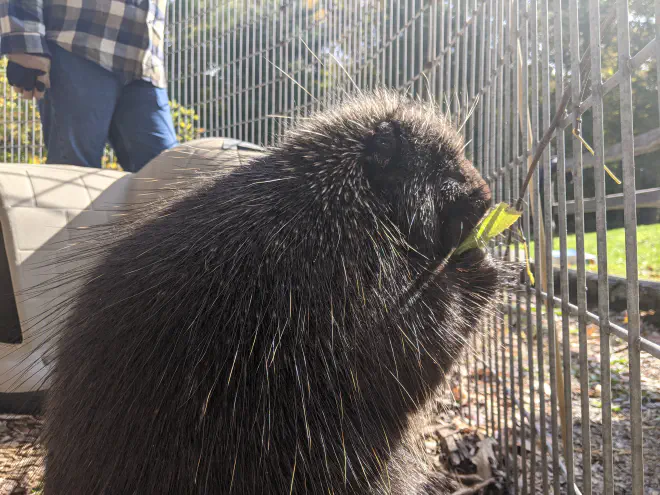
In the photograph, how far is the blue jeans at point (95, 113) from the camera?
254 cm

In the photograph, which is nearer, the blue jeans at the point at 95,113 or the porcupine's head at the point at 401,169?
the porcupine's head at the point at 401,169

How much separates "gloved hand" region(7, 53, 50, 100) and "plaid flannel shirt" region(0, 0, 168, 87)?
5 cm

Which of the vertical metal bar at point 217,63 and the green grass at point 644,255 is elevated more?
the vertical metal bar at point 217,63

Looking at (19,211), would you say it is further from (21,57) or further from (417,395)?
(417,395)

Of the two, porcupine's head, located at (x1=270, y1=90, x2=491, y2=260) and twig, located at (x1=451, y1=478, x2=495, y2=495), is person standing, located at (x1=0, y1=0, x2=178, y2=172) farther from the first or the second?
twig, located at (x1=451, y1=478, x2=495, y2=495)

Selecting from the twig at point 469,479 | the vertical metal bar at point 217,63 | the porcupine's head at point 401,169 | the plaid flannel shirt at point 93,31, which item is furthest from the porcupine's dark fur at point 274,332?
the vertical metal bar at point 217,63

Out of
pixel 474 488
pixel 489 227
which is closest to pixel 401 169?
pixel 489 227

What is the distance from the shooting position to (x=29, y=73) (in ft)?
8.23

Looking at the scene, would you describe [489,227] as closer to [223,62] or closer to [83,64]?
[83,64]

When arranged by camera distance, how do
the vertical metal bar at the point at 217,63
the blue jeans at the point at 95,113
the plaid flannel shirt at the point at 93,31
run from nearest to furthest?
the plaid flannel shirt at the point at 93,31, the blue jeans at the point at 95,113, the vertical metal bar at the point at 217,63

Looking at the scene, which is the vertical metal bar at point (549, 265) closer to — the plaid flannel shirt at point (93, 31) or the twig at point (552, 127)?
the twig at point (552, 127)

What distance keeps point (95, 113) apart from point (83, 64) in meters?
0.23

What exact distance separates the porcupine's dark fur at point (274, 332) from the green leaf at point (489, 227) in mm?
36

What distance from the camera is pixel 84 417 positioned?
102 centimetres
